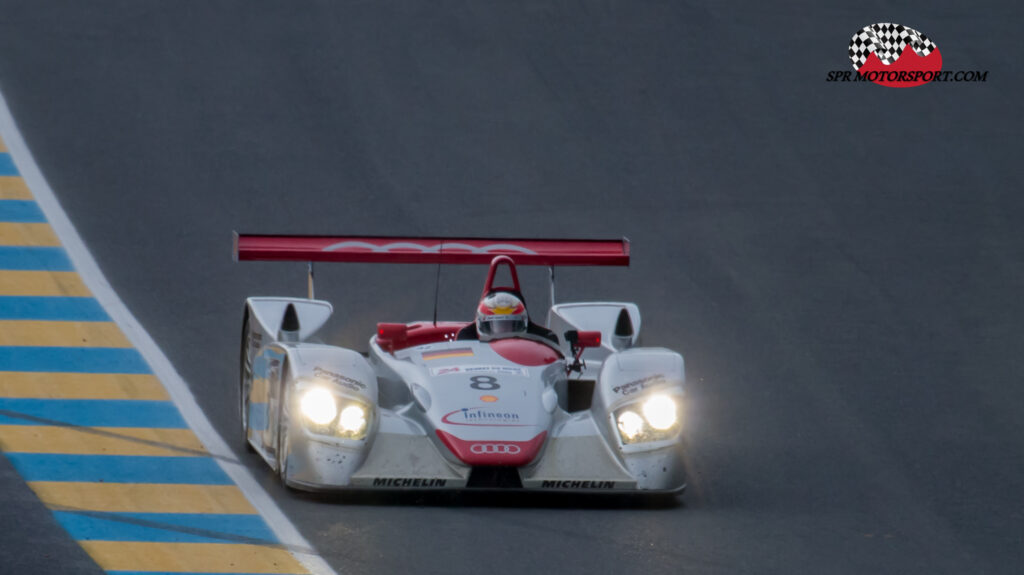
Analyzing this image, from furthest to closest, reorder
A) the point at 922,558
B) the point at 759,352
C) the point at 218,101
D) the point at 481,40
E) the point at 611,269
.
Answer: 1. the point at 481,40
2. the point at 218,101
3. the point at 611,269
4. the point at 759,352
5. the point at 922,558

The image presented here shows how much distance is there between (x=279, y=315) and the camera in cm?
1170

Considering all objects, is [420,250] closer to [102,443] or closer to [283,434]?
[283,434]

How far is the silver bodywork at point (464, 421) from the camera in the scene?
9.79m

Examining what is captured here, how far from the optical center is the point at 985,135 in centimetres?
2144

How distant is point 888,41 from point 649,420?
1536 centimetres

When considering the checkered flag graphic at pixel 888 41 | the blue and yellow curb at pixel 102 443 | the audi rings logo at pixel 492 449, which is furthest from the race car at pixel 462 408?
the checkered flag graphic at pixel 888 41

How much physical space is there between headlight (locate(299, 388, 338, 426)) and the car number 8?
0.87 metres

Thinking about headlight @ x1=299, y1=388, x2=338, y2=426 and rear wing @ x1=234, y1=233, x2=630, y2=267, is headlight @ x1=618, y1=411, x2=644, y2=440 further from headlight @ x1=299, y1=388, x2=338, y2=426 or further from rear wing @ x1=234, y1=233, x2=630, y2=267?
rear wing @ x1=234, y1=233, x2=630, y2=267

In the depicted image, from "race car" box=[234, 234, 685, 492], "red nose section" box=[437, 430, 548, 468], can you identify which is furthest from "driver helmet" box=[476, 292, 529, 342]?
"red nose section" box=[437, 430, 548, 468]

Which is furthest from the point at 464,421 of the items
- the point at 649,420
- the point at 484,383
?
the point at 649,420

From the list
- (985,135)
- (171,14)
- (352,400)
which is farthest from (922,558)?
(171,14)

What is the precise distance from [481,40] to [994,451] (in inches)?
478

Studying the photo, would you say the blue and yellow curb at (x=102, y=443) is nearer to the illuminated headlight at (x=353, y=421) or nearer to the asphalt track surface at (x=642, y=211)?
the asphalt track surface at (x=642, y=211)

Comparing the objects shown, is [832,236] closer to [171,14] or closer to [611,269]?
[611,269]
